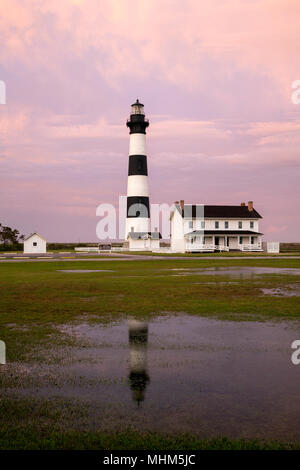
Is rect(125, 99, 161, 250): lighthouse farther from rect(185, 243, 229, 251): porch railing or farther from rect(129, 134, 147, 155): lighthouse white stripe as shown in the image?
rect(185, 243, 229, 251): porch railing

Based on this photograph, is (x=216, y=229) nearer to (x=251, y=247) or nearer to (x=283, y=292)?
(x=251, y=247)

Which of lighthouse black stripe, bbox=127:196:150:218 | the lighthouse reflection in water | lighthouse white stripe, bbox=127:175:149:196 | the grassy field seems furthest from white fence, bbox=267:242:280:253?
the lighthouse reflection in water

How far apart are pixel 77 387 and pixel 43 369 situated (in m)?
1.10

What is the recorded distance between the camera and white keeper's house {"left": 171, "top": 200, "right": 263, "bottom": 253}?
2562 inches

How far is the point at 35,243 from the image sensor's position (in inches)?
2820

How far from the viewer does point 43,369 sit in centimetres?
719

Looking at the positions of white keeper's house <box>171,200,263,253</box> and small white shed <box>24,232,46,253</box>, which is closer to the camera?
white keeper's house <box>171,200,263,253</box>

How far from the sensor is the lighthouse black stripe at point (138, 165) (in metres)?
67.1

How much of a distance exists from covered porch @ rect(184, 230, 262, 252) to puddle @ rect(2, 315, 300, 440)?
53.2 metres

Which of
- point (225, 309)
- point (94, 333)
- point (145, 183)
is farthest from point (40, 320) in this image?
point (145, 183)

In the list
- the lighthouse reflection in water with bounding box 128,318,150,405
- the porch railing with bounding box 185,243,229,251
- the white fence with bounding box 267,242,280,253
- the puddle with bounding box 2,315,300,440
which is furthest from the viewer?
the white fence with bounding box 267,242,280,253

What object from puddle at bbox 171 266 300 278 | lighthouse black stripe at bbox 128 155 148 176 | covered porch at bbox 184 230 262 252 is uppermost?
lighthouse black stripe at bbox 128 155 148 176

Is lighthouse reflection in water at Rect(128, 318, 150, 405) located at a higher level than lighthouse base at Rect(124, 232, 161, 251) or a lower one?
lower

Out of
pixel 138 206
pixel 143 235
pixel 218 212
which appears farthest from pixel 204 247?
pixel 143 235
